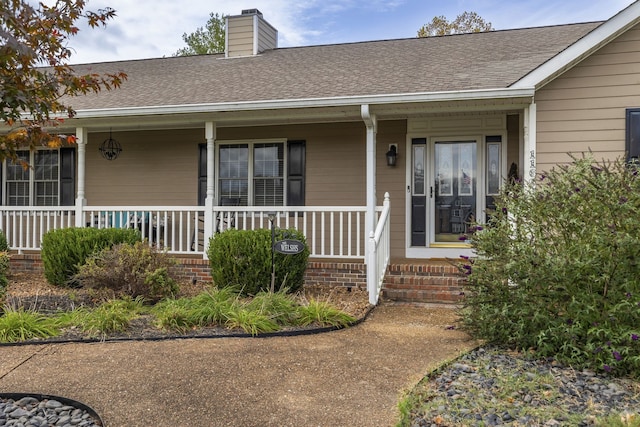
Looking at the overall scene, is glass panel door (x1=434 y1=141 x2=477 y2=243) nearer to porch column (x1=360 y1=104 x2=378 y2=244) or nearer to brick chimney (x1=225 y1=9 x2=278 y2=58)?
porch column (x1=360 y1=104 x2=378 y2=244)

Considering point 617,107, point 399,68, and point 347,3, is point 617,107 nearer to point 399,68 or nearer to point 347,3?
point 399,68

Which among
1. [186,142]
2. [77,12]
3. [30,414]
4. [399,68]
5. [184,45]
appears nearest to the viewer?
[30,414]

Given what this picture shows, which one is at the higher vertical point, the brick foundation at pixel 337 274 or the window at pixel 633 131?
the window at pixel 633 131

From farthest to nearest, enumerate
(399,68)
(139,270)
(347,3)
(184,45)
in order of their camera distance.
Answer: (184,45), (347,3), (399,68), (139,270)

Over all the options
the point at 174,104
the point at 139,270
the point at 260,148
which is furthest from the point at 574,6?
the point at 139,270

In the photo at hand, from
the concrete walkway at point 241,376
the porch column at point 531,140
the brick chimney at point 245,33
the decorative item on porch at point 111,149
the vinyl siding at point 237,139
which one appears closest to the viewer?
the concrete walkway at point 241,376

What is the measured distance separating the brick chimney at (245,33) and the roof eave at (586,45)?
683 centimetres

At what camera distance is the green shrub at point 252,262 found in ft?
21.9

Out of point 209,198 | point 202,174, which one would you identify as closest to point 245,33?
point 202,174

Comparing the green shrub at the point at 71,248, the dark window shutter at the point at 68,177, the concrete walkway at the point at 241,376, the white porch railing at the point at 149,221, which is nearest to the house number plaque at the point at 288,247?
the concrete walkway at the point at 241,376

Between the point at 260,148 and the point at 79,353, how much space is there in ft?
17.7

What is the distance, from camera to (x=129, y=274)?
246 inches

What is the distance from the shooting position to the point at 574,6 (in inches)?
800

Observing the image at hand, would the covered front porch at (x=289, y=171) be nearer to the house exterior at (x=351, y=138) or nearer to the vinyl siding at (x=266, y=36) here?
the house exterior at (x=351, y=138)
